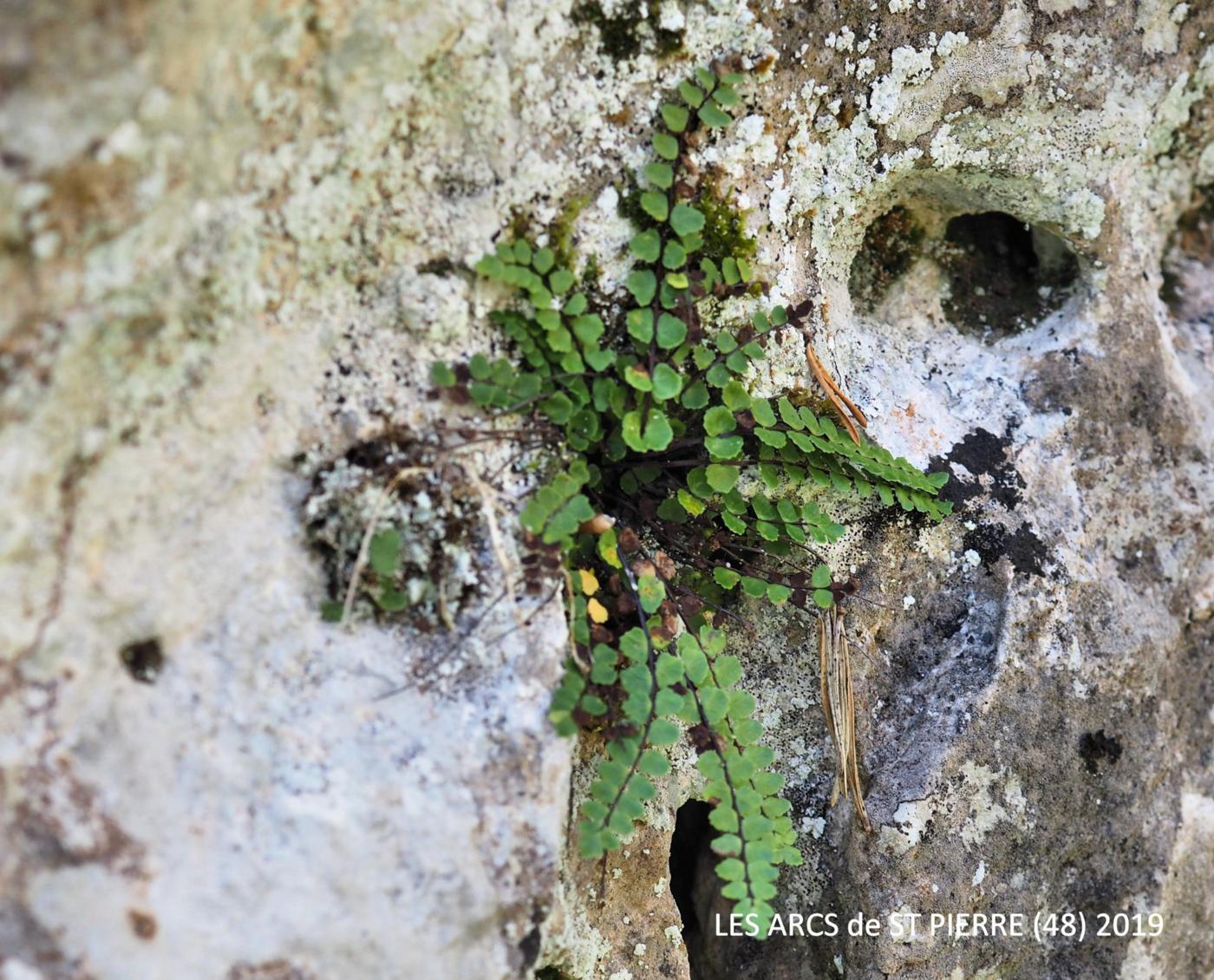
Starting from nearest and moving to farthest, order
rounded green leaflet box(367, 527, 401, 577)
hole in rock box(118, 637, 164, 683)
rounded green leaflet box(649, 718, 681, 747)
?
1. hole in rock box(118, 637, 164, 683)
2. rounded green leaflet box(367, 527, 401, 577)
3. rounded green leaflet box(649, 718, 681, 747)

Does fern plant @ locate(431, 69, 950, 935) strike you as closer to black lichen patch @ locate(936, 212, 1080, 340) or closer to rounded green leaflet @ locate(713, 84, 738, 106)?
rounded green leaflet @ locate(713, 84, 738, 106)

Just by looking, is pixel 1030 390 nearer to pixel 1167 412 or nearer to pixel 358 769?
pixel 1167 412

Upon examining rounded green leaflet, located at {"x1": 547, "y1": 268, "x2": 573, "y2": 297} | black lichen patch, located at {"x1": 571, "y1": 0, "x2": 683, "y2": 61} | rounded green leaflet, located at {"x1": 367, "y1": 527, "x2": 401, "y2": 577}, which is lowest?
rounded green leaflet, located at {"x1": 367, "y1": 527, "x2": 401, "y2": 577}

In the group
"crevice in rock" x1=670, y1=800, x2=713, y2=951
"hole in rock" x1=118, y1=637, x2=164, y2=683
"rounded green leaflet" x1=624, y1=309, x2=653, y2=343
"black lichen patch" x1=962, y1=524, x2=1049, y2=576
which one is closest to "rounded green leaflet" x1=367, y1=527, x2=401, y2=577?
"hole in rock" x1=118, y1=637, x2=164, y2=683

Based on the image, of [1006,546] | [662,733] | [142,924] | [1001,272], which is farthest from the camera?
[1001,272]

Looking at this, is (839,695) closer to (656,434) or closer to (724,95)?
(656,434)

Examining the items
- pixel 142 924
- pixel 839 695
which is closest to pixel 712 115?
pixel 839 695
